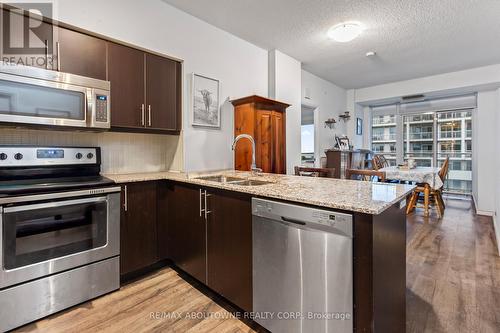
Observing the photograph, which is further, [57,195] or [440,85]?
[440,85]

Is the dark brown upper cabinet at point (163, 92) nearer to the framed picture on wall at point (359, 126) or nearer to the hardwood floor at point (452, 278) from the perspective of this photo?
the hardwood floor at point (452, 278)

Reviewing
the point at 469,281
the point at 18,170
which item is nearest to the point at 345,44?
the point at 469,281

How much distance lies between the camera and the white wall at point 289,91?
3916 millimetres

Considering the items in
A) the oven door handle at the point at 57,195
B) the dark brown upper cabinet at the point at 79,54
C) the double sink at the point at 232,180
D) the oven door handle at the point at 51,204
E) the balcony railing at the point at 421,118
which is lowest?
the oven door handle at the point at 51,204

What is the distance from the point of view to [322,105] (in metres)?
5.36

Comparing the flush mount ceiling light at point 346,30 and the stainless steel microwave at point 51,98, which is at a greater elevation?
the flush mount ceiling light at point 346,30

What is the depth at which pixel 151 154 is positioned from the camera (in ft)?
9.46

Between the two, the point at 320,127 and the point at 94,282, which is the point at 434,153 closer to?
the point at 320,127

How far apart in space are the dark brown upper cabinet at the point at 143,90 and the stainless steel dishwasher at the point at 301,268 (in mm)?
1600

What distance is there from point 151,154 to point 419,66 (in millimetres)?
4911

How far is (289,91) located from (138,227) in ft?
10.2

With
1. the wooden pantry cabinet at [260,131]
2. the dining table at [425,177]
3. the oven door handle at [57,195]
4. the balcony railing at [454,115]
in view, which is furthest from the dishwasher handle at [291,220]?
the balcony railing at [454,115]

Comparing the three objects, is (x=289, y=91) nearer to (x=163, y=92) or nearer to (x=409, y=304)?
(x=163, y=92)

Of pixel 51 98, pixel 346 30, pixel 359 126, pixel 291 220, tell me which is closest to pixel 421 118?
pixel 359 126
